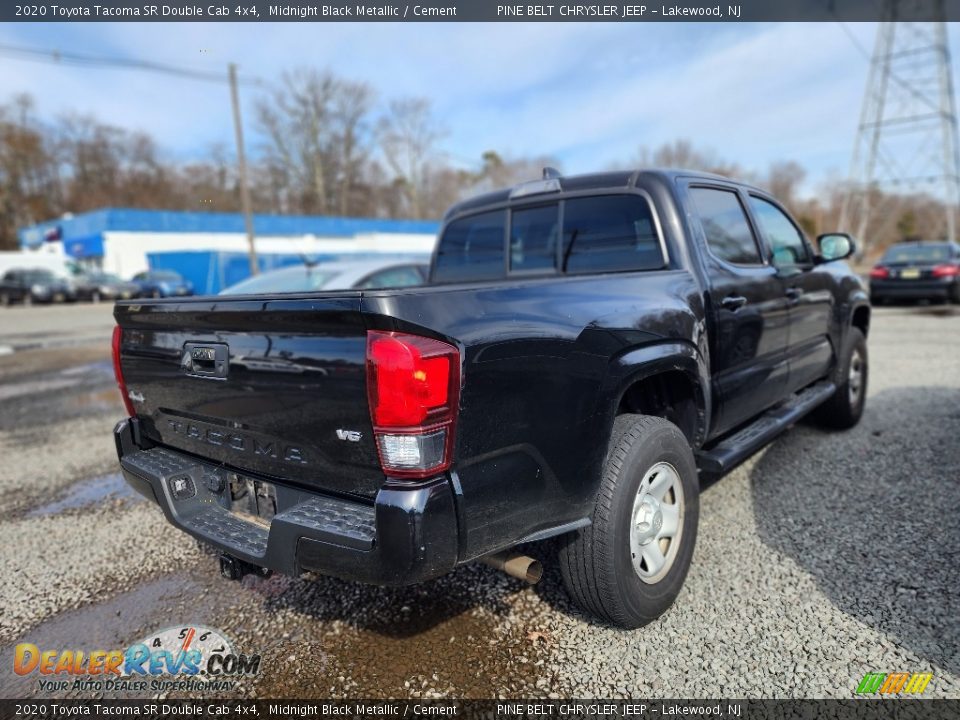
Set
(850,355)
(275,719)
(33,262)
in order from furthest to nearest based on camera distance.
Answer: (33,262) → (850,355) → (275,719)

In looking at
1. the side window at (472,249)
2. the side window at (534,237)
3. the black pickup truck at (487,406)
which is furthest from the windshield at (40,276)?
the side window at (534,237)

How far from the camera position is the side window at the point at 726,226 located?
3.33m

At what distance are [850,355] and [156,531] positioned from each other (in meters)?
5.18

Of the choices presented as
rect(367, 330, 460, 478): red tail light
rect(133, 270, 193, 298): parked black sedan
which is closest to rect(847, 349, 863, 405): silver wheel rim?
rect(367, 330, 460, 478): red tail light

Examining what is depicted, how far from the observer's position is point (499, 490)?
6.57 ft

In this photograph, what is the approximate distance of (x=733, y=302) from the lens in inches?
124

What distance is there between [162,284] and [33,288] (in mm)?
5542

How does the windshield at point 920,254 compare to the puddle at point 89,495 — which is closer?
the puddle at point 89,495

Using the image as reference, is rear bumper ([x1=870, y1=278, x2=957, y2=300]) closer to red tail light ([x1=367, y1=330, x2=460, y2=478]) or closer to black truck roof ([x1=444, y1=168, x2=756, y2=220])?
black truck roof ([x1=444, y1=168, x2=756, y2=220])

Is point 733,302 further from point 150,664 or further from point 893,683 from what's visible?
point 150,664

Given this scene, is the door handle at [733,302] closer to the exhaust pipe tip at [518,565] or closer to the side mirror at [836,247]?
the side mirror at [836,247]

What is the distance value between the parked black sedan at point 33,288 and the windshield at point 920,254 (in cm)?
3300

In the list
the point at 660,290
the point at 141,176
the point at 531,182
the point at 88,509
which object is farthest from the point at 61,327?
the point at 141,176

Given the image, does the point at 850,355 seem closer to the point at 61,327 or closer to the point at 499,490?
the point at 499,490
